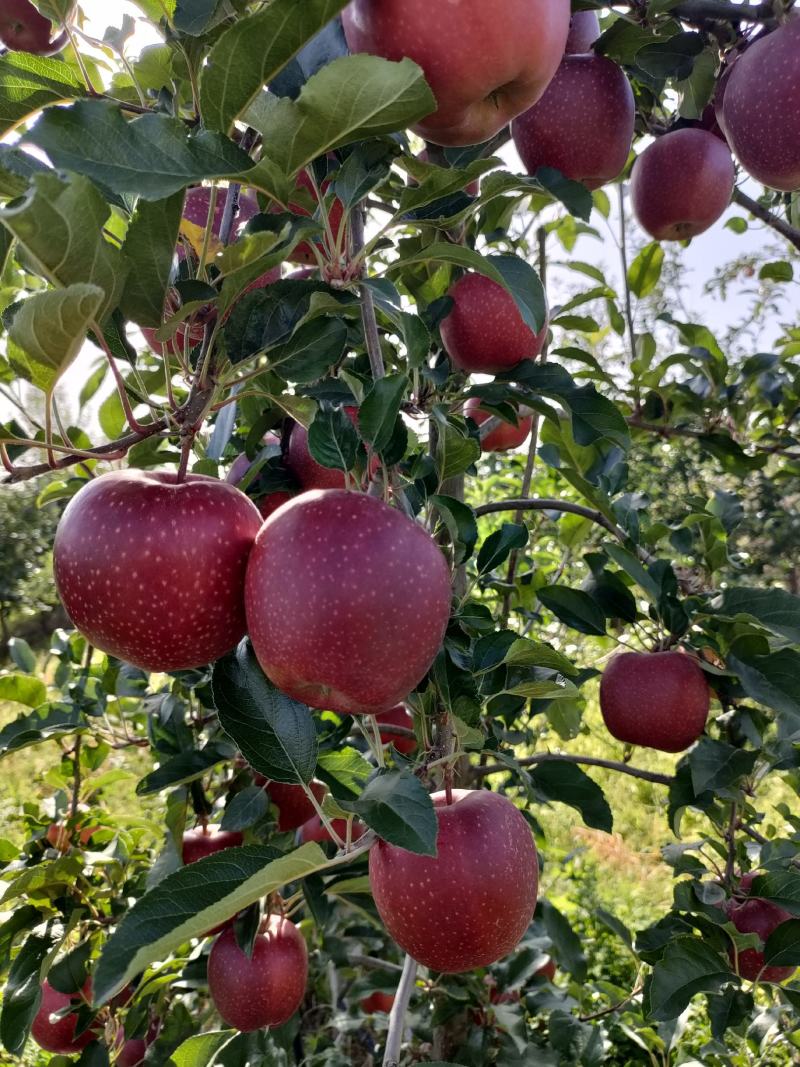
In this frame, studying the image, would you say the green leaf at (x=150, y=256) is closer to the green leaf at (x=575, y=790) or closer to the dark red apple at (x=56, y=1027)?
the green leaf at (x=575, y=790)

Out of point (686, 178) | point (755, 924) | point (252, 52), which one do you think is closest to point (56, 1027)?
point (755, 924)

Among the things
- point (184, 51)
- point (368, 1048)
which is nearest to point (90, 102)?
point (184, 51)

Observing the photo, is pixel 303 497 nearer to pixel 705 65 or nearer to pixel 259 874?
pixel 259 874

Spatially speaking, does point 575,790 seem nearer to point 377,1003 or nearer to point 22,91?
point 22,91

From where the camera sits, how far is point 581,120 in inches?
36.4

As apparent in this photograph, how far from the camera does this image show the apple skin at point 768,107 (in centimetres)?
87

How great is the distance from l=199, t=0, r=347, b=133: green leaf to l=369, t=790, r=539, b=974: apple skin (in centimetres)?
63

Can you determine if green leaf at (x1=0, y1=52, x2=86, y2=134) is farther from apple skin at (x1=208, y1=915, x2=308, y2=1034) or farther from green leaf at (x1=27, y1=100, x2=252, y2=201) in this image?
apple skin at (x1=208, y1=915, x2=308, y2=1034)

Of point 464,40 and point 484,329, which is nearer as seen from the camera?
point 464,40

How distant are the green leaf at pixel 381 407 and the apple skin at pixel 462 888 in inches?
15.8

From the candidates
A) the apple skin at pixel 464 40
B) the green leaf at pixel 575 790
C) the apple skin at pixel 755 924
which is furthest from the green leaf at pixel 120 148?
the apple skin at pixel 755 924

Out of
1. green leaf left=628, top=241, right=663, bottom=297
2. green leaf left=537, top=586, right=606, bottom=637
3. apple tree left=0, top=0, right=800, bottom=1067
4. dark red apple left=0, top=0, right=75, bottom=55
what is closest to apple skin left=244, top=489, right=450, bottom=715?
apple tree left=0, top=0, right=800, bottom=1067

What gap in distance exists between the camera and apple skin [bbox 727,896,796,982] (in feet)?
3.82

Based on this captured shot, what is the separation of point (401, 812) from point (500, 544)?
40 cm
